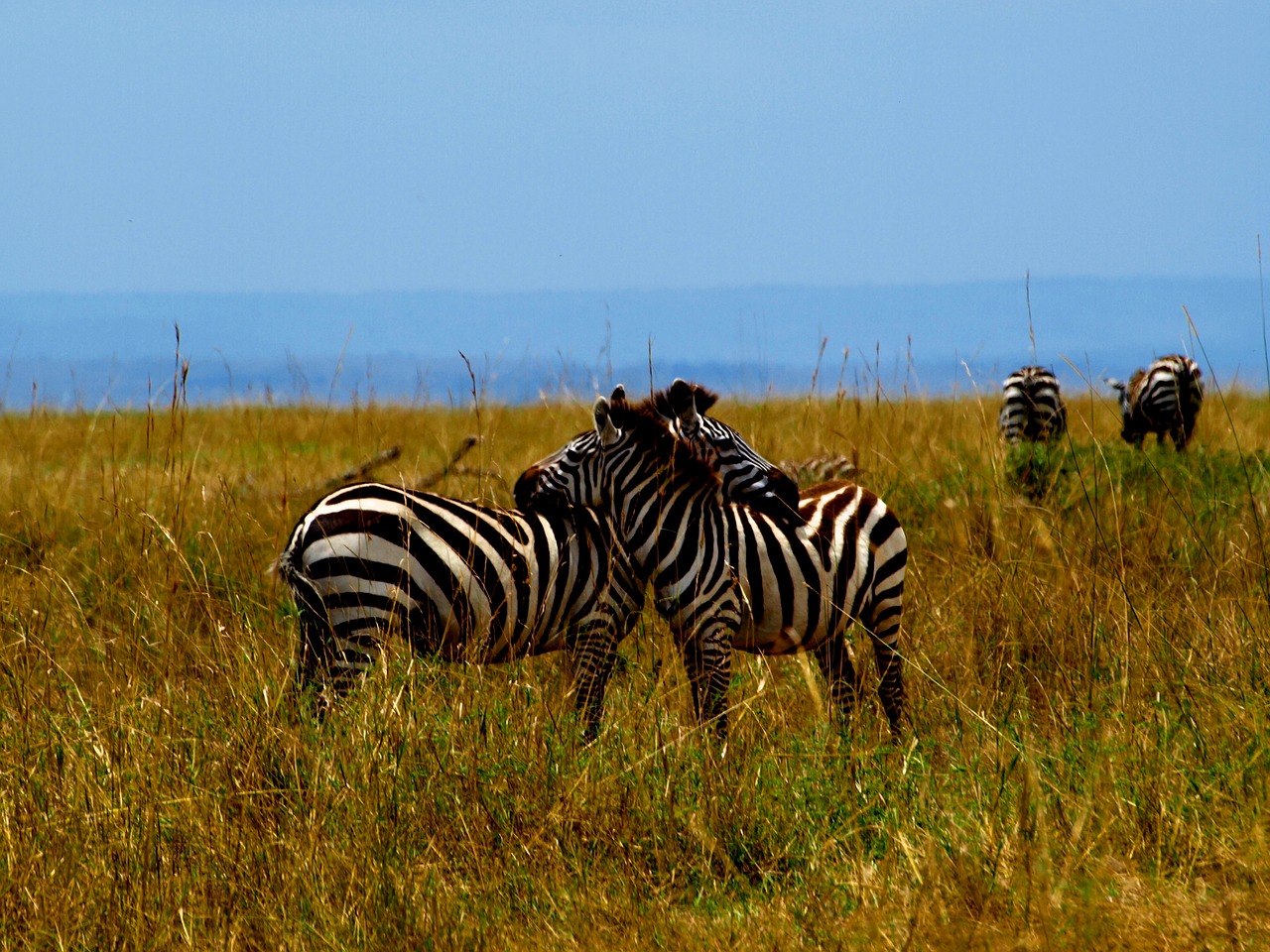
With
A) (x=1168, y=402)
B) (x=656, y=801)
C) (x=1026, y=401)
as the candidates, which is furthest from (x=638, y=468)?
(x=1168, y=402)

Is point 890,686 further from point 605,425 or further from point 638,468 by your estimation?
point 605,425

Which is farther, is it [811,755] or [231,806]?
[811,755]

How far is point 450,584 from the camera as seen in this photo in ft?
13.8

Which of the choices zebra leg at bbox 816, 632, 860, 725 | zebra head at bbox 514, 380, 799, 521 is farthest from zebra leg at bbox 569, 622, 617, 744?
zebra leg at bbox 816, 632, 860, 725

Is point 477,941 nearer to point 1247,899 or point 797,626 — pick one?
point 1247,899

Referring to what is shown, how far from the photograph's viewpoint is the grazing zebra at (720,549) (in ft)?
14.5

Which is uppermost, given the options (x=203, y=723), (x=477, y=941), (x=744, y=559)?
(x=744, y=559)

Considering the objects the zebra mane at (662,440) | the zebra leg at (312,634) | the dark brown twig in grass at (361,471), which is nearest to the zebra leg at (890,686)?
the zebra mane at (662,440)

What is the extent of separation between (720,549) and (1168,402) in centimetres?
912

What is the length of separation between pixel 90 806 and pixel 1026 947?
2.47 meters

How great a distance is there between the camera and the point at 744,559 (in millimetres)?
4688

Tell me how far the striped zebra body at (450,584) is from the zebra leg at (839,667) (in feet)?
2.84

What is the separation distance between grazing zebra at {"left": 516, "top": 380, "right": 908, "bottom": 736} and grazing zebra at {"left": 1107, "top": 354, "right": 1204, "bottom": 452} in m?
8.05

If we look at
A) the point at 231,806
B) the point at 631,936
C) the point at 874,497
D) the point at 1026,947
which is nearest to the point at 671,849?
the point at 631,936
